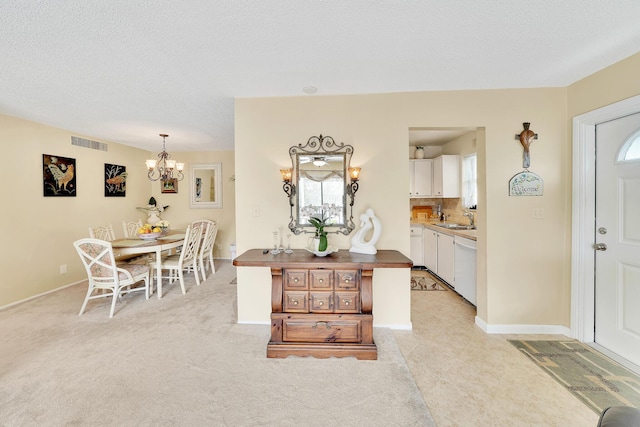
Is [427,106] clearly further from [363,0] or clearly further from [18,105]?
[18,105]

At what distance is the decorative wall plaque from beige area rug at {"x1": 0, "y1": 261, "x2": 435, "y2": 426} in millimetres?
1917

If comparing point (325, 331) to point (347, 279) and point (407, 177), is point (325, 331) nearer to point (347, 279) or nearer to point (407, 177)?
point (347, 279)

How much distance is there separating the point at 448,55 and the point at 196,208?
17.9ft

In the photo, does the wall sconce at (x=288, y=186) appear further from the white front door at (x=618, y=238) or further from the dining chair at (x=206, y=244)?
the white front door at (x=618, y=238)

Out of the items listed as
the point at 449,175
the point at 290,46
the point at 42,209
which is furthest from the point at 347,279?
the point at 42,209

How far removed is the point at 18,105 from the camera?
115 inches

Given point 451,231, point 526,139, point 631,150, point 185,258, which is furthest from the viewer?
point 185,258

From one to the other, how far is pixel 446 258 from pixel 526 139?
194cm

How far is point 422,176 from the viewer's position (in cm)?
479

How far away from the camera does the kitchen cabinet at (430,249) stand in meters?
4.22

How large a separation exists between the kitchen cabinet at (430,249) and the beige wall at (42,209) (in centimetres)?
573

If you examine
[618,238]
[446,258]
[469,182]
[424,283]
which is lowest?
[424,283]

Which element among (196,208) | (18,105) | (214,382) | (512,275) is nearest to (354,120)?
(512,275)

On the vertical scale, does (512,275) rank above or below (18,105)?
below
